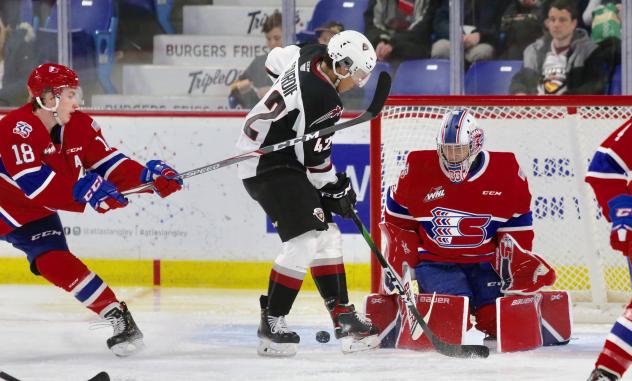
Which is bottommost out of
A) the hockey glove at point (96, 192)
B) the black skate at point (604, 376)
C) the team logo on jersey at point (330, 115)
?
the black skate at point (604, 376)

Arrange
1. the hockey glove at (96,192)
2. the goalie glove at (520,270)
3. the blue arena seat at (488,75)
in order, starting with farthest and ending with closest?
1. the blue arena seat at (488,75)
2. the goalie glove at (520,270)
3. the hockey glove at (96,192)

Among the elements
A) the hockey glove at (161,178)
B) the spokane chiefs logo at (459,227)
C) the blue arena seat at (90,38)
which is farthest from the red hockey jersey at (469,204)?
the blue arena seat at (90,38)

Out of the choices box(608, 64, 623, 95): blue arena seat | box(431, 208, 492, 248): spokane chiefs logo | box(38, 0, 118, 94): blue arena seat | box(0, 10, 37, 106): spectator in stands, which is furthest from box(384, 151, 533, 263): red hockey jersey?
box(0, 10, 37, 106): spectator in stands

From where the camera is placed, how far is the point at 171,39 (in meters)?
6.61

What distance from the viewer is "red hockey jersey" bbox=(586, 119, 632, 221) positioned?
3279mm

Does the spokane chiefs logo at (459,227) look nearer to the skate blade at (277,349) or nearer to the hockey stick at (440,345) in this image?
the hockey stick at (440,345)

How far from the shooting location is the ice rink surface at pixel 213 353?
3980mm

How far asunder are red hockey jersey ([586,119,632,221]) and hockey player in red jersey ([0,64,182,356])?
1.59 meters

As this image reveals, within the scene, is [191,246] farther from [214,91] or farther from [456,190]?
[456,190]

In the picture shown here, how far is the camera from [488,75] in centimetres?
Result: 612

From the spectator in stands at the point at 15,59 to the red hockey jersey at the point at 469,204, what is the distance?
263cm

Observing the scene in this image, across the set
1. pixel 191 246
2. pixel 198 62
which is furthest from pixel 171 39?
pixel 191 246

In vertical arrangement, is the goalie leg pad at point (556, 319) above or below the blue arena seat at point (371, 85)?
below

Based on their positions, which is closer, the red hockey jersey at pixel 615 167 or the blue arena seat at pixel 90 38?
the red hockey jersey at pixel 615 167
